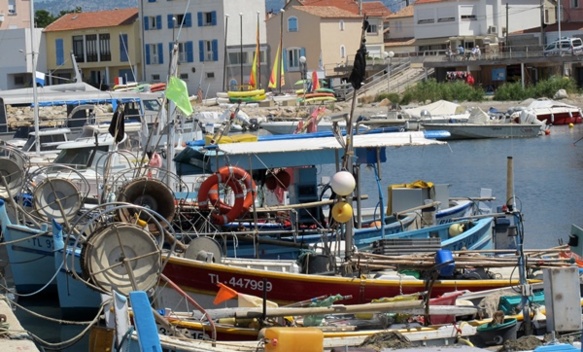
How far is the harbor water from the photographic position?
913 inches

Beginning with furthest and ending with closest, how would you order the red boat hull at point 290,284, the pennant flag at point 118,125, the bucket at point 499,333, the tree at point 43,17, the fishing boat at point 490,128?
1. the tree at point 43,17
2. the fishing boat at point 490,128
3. the pennant flag at point 118,125
4. the red boat hull at point 290,284
5. the bucket at point 499,333

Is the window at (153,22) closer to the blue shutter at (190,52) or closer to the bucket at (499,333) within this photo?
the blue shutter at (190,52)

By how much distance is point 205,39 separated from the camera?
70.9 meters

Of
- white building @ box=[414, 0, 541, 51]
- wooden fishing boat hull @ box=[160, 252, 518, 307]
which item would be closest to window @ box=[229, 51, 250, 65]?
white building @ box=[414, 0, 541, 51]

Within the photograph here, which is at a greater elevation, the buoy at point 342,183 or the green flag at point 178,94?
the green flag at point 178,94

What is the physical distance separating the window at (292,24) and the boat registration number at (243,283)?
56.9m

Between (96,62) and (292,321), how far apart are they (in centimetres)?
6335

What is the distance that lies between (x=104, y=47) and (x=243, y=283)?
200 ft

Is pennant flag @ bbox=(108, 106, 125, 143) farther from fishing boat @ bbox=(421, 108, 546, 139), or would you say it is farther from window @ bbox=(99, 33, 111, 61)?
window @ bbox=(99, 33, 111, 61)

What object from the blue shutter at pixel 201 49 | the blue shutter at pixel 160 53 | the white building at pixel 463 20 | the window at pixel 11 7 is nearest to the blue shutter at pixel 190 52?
the blue shutter at pixel 201 49

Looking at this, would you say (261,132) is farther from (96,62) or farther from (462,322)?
(462,322)

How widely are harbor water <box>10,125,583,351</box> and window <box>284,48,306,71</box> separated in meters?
20.7

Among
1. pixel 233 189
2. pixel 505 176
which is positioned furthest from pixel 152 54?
pixel 233 189

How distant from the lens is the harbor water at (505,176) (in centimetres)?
2319
